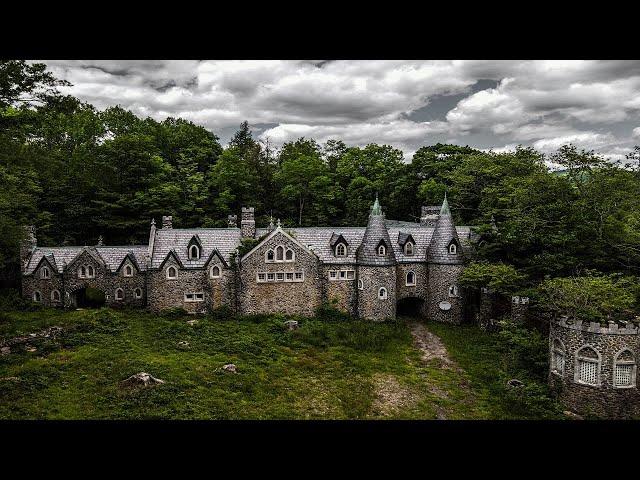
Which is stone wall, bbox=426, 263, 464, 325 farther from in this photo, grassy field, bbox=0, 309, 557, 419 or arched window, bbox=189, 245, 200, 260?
arched window, bbox=189, 245, 200, 260

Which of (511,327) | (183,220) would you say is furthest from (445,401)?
(183,220)

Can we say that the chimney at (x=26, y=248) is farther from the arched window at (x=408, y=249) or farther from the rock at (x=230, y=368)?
the arched window at (x=408, y=249)

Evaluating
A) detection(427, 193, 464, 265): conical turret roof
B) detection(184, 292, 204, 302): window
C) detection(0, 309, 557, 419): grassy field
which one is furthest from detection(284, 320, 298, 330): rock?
detection(427, 193, 464, 265): conical turret roof

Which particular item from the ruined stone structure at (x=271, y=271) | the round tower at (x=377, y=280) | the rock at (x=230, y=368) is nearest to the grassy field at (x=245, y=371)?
the rock at (x=230, y=368)

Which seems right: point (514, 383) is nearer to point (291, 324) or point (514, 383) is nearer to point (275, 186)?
point (291, 324)

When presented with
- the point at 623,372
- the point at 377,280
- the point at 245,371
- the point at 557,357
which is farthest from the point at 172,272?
the point at 623,372

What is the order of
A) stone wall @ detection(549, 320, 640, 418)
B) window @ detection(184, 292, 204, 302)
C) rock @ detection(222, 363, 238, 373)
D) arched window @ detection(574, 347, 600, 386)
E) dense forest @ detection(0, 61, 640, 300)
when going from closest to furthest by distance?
stone wall @ detection(549, 320, 640, 418) → arched window @ detection(574, 347, 600, 386) → rock @ detection(222, 363, 238, 373) → dense forest @ detection(0, 61, 640, 300) → window @ detection(184, 292, 204, 302)
